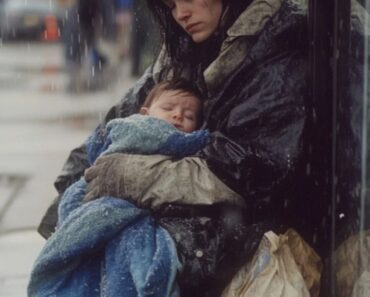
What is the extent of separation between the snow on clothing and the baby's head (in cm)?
13

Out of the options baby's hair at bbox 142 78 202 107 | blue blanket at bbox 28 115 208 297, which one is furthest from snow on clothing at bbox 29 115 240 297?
baby's hair at bbox 142 78 202 107

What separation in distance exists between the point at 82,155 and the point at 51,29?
27.5 meters

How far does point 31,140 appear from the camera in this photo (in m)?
13.1

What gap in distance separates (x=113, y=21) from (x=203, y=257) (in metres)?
21.2

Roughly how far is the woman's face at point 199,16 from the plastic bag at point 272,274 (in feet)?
2.36

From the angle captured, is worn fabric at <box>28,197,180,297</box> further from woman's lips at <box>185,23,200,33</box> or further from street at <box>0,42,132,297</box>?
street at <box>0,42,132,297</box>

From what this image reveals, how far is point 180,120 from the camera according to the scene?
12.4 feet

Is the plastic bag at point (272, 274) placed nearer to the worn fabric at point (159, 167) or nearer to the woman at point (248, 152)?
the woman at point (248, 152)

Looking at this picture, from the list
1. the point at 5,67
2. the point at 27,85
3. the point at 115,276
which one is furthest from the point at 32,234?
the point at 5,67

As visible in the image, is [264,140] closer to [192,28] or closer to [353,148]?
[353,148]

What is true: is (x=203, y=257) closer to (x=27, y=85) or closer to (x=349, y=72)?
(x=349, y=72)

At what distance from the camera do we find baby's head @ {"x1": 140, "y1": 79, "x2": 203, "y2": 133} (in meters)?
3.78

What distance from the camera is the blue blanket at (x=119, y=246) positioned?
11.3 feet

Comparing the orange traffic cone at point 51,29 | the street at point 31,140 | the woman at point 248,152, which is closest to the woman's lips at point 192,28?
the woman at point 248,152
